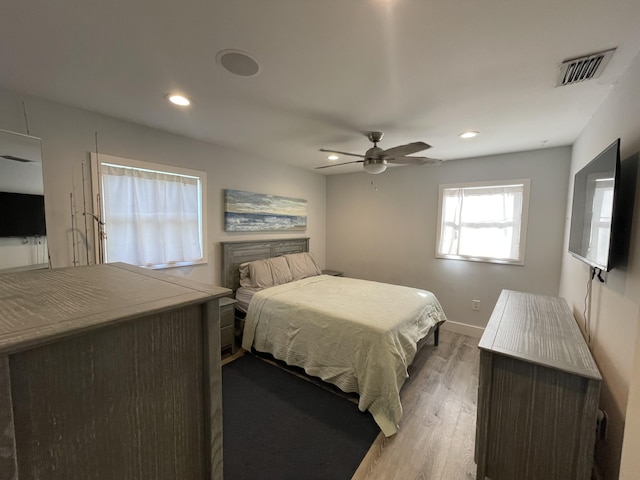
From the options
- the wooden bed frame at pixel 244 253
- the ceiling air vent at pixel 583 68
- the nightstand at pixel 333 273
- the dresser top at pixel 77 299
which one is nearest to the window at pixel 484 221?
the wooden bed frame at pixel 244 253

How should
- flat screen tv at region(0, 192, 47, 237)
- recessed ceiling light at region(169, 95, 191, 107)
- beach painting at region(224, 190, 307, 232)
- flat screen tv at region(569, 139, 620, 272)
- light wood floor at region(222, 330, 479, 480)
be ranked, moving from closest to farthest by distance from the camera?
1. flat screen tv at region(569, 139, 620, 272)
2. light wood floor at region(222, 330, 479, 480)
3. flat screen tv at region(0, 192, 47, 237)
4. recessed ceiling light at region(169, 95, 191, 107)
5. beach painting at region(224, 190, 307, 232)

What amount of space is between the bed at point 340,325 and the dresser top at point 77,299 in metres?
1.71

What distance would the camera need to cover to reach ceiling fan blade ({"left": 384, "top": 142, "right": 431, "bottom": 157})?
2186mm

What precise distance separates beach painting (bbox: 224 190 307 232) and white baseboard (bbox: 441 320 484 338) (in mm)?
2609

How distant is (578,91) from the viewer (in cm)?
181

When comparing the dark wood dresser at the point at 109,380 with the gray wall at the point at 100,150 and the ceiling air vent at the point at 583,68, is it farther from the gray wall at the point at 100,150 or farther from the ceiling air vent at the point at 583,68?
the ceiling air vent at the point at 583,68

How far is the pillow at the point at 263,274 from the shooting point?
3373 mm

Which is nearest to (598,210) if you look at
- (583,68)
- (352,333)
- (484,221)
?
(583,68)

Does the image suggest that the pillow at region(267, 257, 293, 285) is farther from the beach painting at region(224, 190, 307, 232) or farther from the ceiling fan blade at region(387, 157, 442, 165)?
the ceiling fan blade at region(387, 157, 442, 165)

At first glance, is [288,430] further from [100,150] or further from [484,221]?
[484,221]

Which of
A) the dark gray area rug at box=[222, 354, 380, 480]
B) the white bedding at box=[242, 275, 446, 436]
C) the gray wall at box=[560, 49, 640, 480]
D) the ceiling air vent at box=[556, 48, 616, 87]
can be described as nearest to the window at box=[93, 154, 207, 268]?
the white bedding at box=[242, 275, 446, 436]

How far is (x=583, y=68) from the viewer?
5.05 feet

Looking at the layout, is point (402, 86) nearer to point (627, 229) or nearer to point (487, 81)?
point (487, 81)

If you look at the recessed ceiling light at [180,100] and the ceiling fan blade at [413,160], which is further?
the ceiling fan blade at [413,160]
